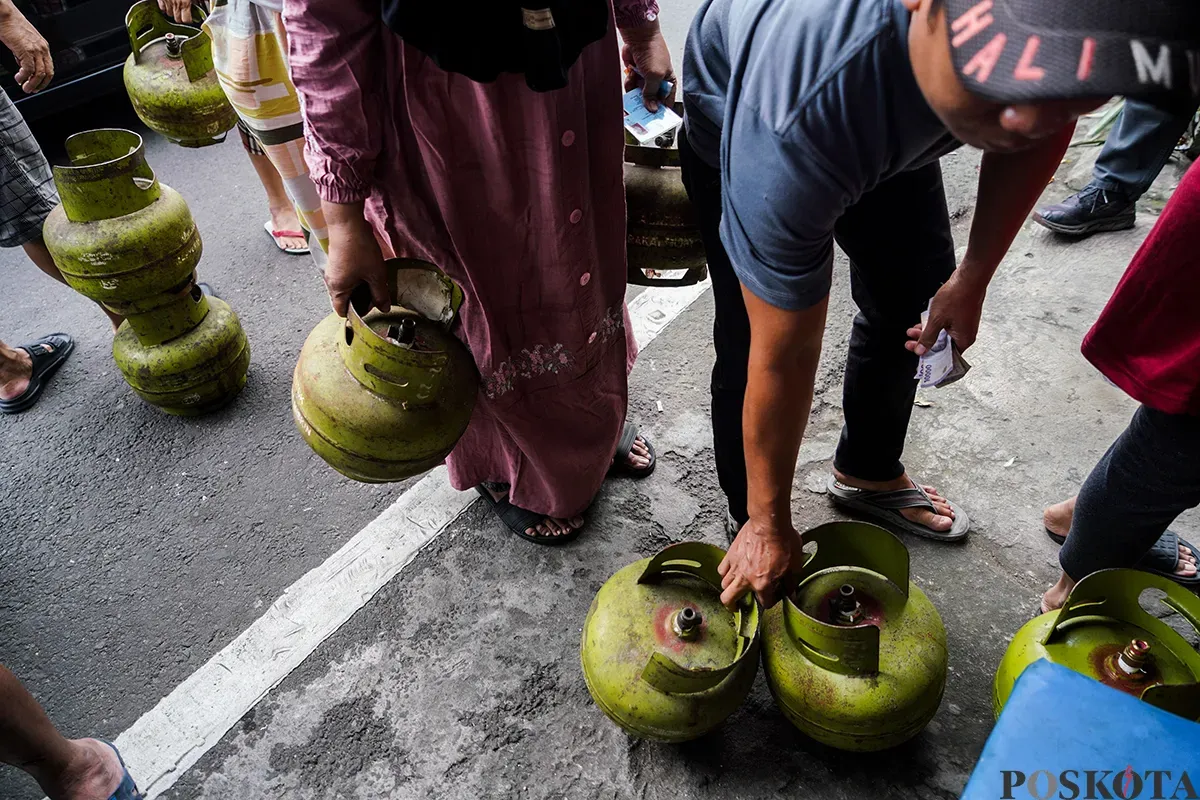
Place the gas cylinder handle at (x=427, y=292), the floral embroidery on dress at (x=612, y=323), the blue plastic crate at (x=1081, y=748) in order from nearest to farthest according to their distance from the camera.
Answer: the blue plastic crate at (x=1081, y=748), the gas cylinder handle at (x=427, y=292), the floral embroidery on dress at (x=612, y=323)

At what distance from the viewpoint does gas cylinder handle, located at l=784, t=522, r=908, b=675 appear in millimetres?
1752

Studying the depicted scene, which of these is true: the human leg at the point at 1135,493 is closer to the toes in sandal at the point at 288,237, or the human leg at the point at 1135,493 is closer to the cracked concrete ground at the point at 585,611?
the cracked concrete ground at the point at 585,611

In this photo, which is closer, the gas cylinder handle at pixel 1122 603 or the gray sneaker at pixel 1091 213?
the gas cylinder handle at pixel 1122 603

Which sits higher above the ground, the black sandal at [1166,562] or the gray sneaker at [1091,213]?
the gray sneaker at [1091,213]

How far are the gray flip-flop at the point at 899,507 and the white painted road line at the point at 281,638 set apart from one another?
1313 millimetres

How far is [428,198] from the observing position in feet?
6.24

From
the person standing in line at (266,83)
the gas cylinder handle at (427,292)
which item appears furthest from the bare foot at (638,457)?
the person standing in line at (266,83)

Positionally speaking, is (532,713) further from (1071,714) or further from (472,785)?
(1071,714)

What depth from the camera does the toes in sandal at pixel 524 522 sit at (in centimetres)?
262

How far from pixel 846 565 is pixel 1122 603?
62 centimetres

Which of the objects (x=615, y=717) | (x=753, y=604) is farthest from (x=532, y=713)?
(x=753, y=604)

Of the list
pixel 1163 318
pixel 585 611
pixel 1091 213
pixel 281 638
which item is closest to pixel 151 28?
pixel 281 638

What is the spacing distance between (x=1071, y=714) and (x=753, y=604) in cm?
83

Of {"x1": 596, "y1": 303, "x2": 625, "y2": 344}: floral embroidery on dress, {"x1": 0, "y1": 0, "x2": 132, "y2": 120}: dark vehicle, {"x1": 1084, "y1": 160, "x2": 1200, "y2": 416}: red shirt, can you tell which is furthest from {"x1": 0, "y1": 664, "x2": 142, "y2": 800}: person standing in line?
{"x1": 0, "y1": 0, "x2": 132, "y2": 120}: dark vehicle
